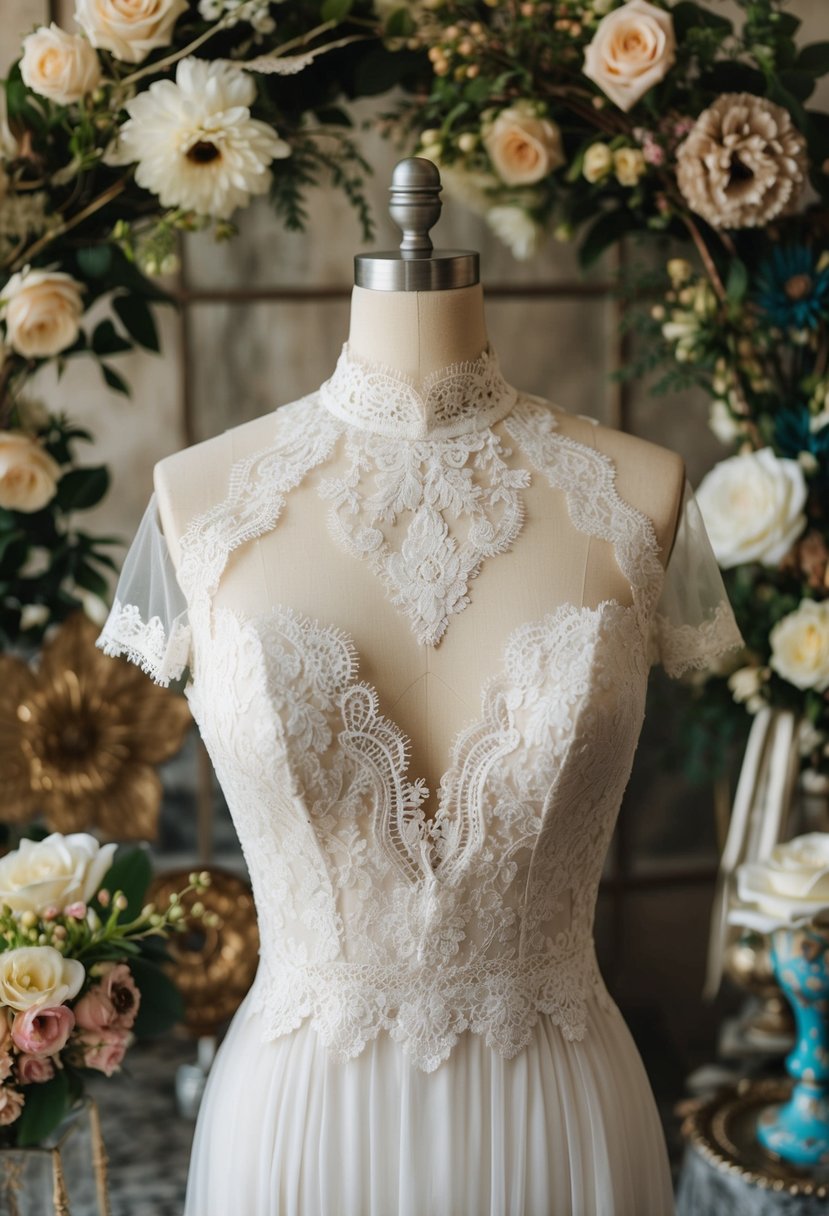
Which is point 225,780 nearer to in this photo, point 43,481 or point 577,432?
point 577,432

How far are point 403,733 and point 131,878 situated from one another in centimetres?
58

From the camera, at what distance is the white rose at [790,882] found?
1.93m

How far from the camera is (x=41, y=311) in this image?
69.6 inches

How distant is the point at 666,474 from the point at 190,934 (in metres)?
1.20

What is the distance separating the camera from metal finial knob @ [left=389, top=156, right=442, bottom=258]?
1307 mm

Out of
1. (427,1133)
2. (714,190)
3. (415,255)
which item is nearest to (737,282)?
(714,190)

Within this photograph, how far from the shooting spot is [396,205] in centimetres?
132

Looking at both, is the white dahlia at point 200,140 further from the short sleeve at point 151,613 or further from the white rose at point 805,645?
the white rose at point 805,645

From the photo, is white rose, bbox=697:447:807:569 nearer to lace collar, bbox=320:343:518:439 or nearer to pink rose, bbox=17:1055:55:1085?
lace collar, bbox=320:343:518:439

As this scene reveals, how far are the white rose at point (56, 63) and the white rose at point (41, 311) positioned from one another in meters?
0.23

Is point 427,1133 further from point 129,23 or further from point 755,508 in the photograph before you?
point 129,23

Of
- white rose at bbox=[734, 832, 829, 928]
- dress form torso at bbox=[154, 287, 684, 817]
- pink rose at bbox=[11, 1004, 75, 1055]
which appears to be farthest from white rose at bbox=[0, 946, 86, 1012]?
white rose at bbox=[734, 832, 829, 928]

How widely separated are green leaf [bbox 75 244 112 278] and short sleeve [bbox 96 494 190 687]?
565 millimetres

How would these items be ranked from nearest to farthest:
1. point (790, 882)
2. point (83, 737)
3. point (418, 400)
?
point (418, 400)
point (790, 882)
point (83, 737)
